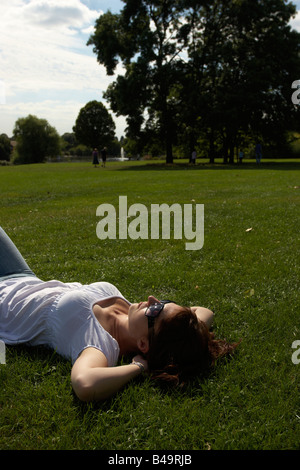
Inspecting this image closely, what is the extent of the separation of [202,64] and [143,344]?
40879mm

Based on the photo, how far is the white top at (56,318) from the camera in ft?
8.69

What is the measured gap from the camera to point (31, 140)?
75625 millimetres

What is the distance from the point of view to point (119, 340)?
2865 millimetres

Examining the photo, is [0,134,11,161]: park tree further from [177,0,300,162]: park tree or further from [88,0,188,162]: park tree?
[177,0,300,162]: park tree

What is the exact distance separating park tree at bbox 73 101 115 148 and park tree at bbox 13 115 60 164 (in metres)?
10.5

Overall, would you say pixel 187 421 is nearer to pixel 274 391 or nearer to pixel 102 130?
pixel 274 391

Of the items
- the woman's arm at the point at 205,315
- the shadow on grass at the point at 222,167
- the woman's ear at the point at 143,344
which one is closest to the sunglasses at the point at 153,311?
the woman's ear at the point at 143,344

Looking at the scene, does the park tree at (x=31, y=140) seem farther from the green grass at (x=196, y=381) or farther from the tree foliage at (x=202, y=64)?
the green grass at (x=196, y=381)

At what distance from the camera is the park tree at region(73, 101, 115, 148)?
8588 centimetres

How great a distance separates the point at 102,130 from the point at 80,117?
576 centimetres

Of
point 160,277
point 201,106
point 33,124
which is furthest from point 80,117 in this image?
point 160,277

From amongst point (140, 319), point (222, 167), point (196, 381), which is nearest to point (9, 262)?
point (140, 319)

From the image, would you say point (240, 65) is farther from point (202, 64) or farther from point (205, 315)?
point (205, 315)

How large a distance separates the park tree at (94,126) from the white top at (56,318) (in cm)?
8704
